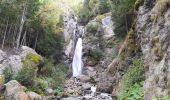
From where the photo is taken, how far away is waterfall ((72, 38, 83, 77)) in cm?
3966

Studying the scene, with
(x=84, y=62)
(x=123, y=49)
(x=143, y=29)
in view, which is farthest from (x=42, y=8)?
(x=143, y=29)

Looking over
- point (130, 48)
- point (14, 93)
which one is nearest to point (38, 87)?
point (14, 93)

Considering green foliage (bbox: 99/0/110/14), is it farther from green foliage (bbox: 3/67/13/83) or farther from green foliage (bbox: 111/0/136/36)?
green foliage (bbox: 3/67/13/83)

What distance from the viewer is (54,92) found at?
76.4 ft

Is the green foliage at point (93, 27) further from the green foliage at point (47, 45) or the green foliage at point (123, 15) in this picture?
the green foliage at point (123, 15)

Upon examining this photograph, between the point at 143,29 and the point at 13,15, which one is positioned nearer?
the point at 143,29

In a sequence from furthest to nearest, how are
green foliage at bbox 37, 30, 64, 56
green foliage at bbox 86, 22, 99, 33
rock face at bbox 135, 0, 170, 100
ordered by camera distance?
green foliage at bbox 86, 22, 99, 33 → green foliage at bbox 37, 30, 64, 56 → rock face at bbox 135, 0, 170, 100

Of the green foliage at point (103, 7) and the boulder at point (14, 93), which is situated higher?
the green foliage at point (103, 7)

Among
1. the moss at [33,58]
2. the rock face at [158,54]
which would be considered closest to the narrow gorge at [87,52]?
the rock face at [158,54]

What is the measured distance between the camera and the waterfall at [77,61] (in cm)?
3966

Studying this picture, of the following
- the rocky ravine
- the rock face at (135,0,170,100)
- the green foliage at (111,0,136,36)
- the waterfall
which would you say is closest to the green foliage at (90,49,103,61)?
the rocky ravine

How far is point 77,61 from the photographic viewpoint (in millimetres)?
41531

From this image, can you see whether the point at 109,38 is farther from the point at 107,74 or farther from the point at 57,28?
the point at 107,74

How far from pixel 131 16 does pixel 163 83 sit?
15.9 meters
